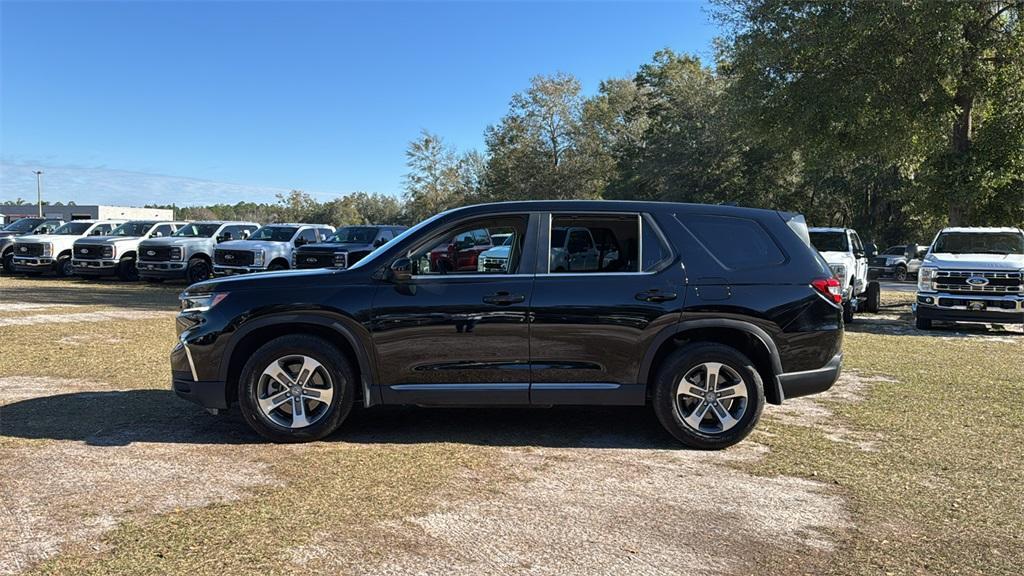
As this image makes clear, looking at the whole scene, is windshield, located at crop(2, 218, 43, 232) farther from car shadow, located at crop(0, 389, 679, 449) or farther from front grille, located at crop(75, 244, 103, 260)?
car shadow, located at crop(0, 389, 679, 449)

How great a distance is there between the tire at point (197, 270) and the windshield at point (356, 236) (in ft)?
14.6

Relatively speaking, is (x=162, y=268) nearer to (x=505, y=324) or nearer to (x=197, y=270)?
(x=197, y=270)

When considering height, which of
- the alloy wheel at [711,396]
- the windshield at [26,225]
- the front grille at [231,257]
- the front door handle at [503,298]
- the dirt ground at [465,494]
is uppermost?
the windshield at [26,225]

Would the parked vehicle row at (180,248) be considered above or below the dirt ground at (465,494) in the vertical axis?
above

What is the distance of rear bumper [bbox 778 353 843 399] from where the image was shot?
17.9 ft

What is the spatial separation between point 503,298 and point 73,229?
2451 cm

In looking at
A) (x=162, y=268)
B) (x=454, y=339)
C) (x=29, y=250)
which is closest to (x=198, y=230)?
(x=162, y=268)

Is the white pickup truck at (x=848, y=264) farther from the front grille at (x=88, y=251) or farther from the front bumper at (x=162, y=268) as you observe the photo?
the front grille at (x=88, y=251)

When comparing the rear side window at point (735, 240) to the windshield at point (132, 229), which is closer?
the rear side window at point (735, 240)

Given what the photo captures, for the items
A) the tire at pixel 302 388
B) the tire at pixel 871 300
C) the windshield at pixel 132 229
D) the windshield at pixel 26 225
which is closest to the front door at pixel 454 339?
the tire at pixel 302 388

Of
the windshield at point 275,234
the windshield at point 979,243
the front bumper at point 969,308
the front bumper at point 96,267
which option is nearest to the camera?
the front bumper at point 969,308

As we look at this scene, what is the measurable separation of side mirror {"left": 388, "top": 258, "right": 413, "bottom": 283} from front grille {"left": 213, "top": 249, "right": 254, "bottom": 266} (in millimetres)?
15175

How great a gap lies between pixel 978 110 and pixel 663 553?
65.6 ft

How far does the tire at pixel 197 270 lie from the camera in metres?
21.0
